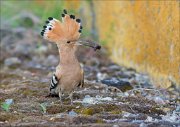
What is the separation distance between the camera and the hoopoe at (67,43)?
527 centimetres

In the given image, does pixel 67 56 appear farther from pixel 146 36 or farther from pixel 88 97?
pixel 146 36

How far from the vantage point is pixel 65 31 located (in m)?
5.31

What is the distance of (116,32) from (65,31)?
12.2ft

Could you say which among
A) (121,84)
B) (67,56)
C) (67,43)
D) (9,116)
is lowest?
(9,116)

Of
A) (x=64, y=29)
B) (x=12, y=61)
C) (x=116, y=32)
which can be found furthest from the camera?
(x=116, y=32)

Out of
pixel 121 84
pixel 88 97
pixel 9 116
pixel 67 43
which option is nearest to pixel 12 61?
pixel 121 84

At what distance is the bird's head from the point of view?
207 inches

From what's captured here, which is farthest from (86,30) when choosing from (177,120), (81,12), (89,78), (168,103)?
(177,120)

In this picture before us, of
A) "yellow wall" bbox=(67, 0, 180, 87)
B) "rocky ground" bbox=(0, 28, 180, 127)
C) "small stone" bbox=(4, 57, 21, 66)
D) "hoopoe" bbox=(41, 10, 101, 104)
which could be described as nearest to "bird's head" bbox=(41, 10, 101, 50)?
"hoopoe" bbox=(41, 10, 101, 104)

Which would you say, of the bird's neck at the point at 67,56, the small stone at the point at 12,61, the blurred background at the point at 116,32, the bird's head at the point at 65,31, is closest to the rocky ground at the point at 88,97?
the small stone at the point at 12,61

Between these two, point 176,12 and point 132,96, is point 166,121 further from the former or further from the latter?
point 176,12

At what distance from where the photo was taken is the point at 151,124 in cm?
419

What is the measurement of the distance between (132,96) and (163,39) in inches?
47.8

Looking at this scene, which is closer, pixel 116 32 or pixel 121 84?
pixel 121 84
